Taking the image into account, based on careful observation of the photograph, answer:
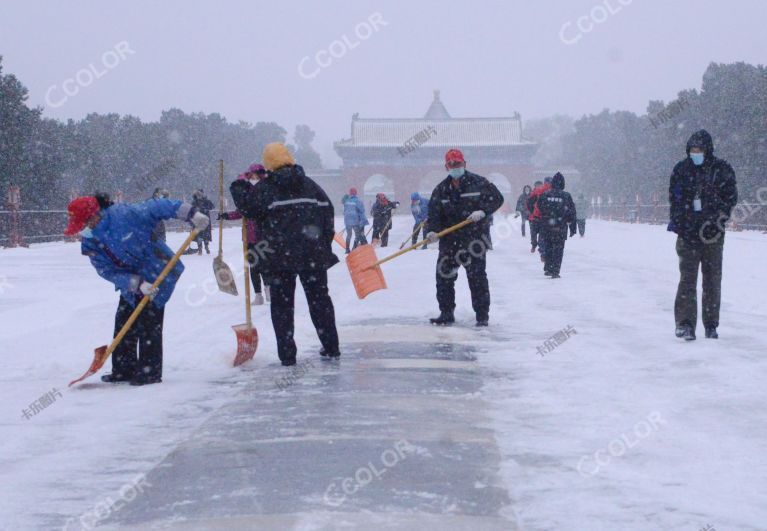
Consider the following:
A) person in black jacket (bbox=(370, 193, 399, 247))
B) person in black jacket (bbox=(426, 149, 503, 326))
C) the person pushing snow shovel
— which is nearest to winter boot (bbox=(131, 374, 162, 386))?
the person pushing snow shovel

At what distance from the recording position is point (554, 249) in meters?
14.6

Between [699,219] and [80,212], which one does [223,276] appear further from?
[699,219]

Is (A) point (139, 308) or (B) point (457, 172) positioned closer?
(A) point (139, 308)

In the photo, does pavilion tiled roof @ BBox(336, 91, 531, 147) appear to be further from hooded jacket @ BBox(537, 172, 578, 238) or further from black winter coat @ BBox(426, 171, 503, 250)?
black winter coat @ BBox(426, 171, 503, 250)

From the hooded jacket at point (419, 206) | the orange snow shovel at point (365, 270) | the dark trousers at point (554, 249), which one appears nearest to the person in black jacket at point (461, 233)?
the orange snow shovel at point (365, 270)

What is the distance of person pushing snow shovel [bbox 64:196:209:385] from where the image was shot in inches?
246

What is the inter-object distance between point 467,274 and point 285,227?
8.18 feet

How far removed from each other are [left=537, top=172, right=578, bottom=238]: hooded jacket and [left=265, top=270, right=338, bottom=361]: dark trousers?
8.10 m

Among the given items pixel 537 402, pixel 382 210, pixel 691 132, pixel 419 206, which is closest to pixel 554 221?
pixel 382 210

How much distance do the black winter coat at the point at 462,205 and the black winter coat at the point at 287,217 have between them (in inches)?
90.2

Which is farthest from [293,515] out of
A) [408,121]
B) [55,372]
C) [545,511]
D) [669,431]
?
[408,121]

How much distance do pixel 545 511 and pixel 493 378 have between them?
2.76m

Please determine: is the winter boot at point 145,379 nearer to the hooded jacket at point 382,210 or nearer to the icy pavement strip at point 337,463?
the icy pavement strip at point 337,463

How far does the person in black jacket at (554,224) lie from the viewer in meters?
14.6
